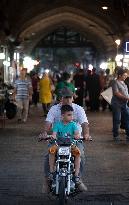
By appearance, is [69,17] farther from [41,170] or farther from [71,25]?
[41,170]

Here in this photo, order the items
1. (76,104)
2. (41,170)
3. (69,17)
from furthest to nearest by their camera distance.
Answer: (69,17)
(41,170)
(76,104)

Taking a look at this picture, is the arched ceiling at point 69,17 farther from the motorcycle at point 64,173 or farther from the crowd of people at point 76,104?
the motorcycle at point 64,173

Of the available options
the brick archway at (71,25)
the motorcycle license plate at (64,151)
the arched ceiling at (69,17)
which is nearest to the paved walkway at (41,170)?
the motorcycle license plate at (64,151)

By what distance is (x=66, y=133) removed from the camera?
30.7 ft

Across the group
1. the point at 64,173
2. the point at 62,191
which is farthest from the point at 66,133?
the point at 62,191

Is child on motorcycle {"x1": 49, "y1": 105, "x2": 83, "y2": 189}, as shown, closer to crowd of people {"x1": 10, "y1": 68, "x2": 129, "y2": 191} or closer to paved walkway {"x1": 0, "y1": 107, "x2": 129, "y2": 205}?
crowd of people {"x1": 10, "y1": 68, "x2": 129, "y2": 191}

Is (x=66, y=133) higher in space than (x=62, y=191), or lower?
higher

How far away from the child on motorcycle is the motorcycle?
0.25 feet

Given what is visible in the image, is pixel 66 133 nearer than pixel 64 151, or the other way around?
pixel 64 151

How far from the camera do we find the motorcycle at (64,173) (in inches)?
347

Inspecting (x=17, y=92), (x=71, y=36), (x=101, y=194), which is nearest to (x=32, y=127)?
(x=17, y=92)

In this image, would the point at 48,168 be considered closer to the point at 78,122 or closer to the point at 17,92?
the point at 78,122

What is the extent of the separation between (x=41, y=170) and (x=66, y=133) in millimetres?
3216

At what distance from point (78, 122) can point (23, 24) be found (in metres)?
37.0
